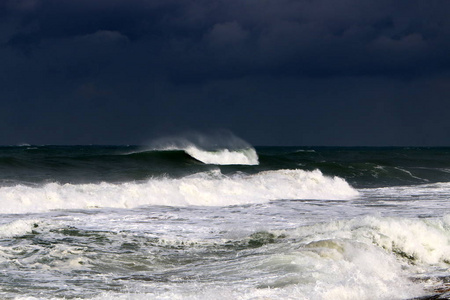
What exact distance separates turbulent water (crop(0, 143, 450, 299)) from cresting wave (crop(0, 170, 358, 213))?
5cm

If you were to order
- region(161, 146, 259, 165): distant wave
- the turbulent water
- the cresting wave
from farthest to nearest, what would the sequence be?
region(161, 146, 259, 165): distant wave → the cresting wave → the turbulent water

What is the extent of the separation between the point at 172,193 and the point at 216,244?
6982mm

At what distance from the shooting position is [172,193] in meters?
16.2

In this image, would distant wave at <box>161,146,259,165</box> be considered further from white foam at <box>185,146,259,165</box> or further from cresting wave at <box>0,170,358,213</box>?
cresting wave at <box>0,170,358,213</box>

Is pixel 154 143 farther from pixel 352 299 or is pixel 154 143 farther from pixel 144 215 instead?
pixel 352 299

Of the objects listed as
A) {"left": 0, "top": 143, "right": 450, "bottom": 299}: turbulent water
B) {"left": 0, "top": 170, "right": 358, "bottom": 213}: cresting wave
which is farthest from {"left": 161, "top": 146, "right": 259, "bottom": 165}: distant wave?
{"left": 0, "top": 143, "right": 450, "bottom": 299}: turbulent water

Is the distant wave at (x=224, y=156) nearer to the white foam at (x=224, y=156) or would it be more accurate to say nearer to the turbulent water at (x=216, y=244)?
the white foam at (x=224, y=156)

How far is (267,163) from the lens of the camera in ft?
121

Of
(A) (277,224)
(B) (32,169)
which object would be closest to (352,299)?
(A) (277,224)

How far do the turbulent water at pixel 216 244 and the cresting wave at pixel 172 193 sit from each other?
0.05 metres

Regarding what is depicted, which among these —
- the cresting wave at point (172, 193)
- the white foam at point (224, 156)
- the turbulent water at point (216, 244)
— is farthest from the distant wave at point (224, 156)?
the turbulent water at point (216, 244)

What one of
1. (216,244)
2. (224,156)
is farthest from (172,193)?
(224,156)

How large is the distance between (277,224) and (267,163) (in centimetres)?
2538

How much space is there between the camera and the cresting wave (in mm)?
13773
